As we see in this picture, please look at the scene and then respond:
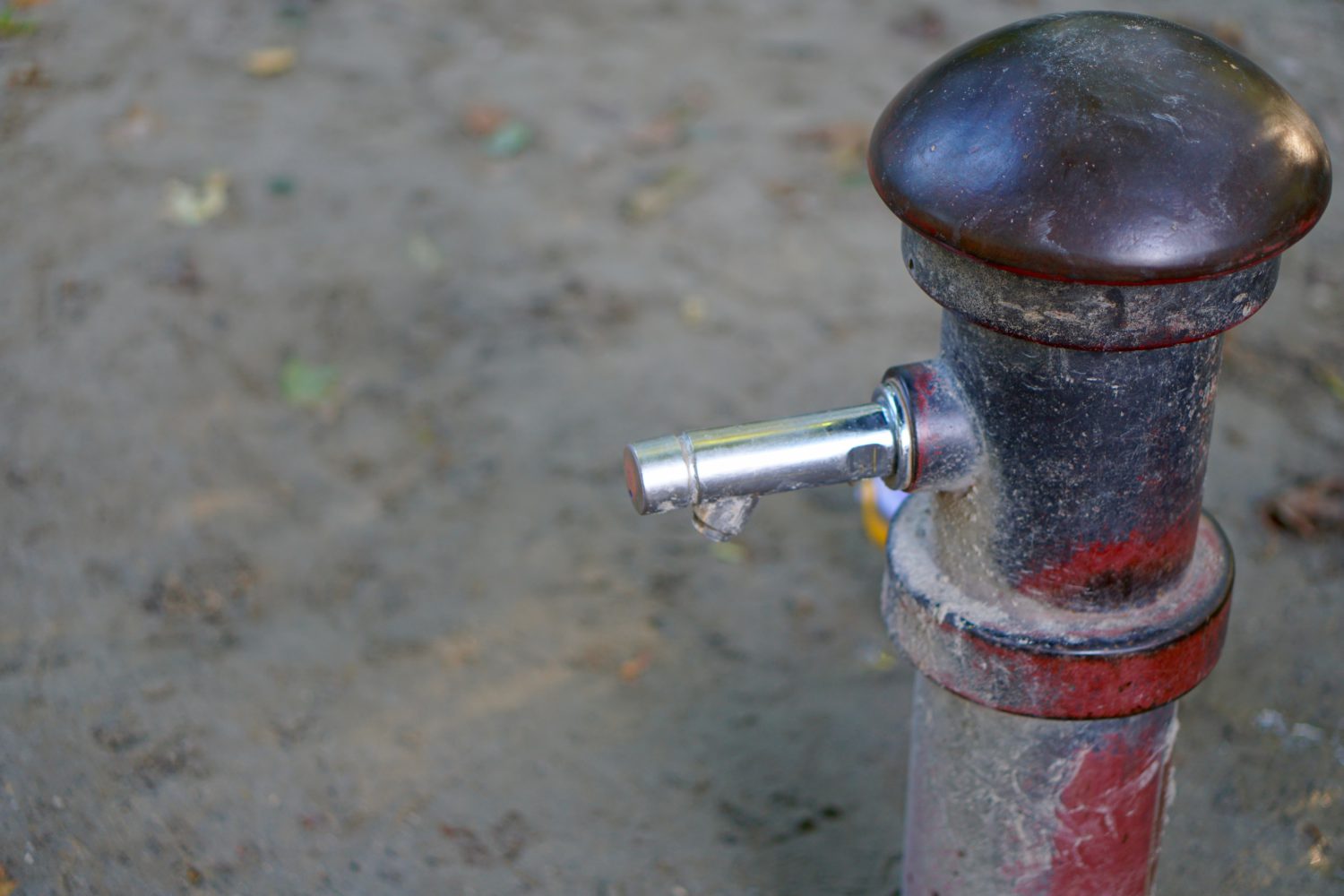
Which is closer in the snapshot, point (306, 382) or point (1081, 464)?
point (1081, 464)

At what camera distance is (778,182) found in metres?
3.29

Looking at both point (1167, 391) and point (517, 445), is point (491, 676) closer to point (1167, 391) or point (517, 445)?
point (517, 445)

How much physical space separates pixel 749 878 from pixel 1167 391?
1.01 metres

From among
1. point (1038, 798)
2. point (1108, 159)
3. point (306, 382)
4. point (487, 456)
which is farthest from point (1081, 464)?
point (306, 382)

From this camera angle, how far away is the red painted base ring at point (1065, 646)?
1227 mm

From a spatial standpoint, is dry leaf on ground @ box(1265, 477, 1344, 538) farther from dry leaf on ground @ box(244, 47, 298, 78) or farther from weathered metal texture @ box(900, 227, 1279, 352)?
dry leaf on ground @ box(244, 47, 298, 78)

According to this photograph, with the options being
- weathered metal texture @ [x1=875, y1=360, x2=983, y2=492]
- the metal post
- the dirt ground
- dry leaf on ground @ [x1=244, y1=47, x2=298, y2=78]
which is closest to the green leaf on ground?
the dirt ground

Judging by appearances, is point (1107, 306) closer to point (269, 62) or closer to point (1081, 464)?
point (1081, 464)

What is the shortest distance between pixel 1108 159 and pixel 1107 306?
4.7 inches

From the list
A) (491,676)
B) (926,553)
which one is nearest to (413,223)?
(491,676)

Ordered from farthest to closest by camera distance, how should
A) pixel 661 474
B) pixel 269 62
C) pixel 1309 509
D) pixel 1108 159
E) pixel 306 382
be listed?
pixel 269 62, pixel 306 382, pixel 1309 509, pixel 661 474, pixel 1108 159

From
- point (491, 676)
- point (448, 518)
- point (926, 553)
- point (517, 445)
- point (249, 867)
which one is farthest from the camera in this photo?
point (517, 445)

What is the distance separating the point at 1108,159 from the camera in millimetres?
1018

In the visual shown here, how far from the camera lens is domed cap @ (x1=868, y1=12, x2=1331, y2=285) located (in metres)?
1.00
